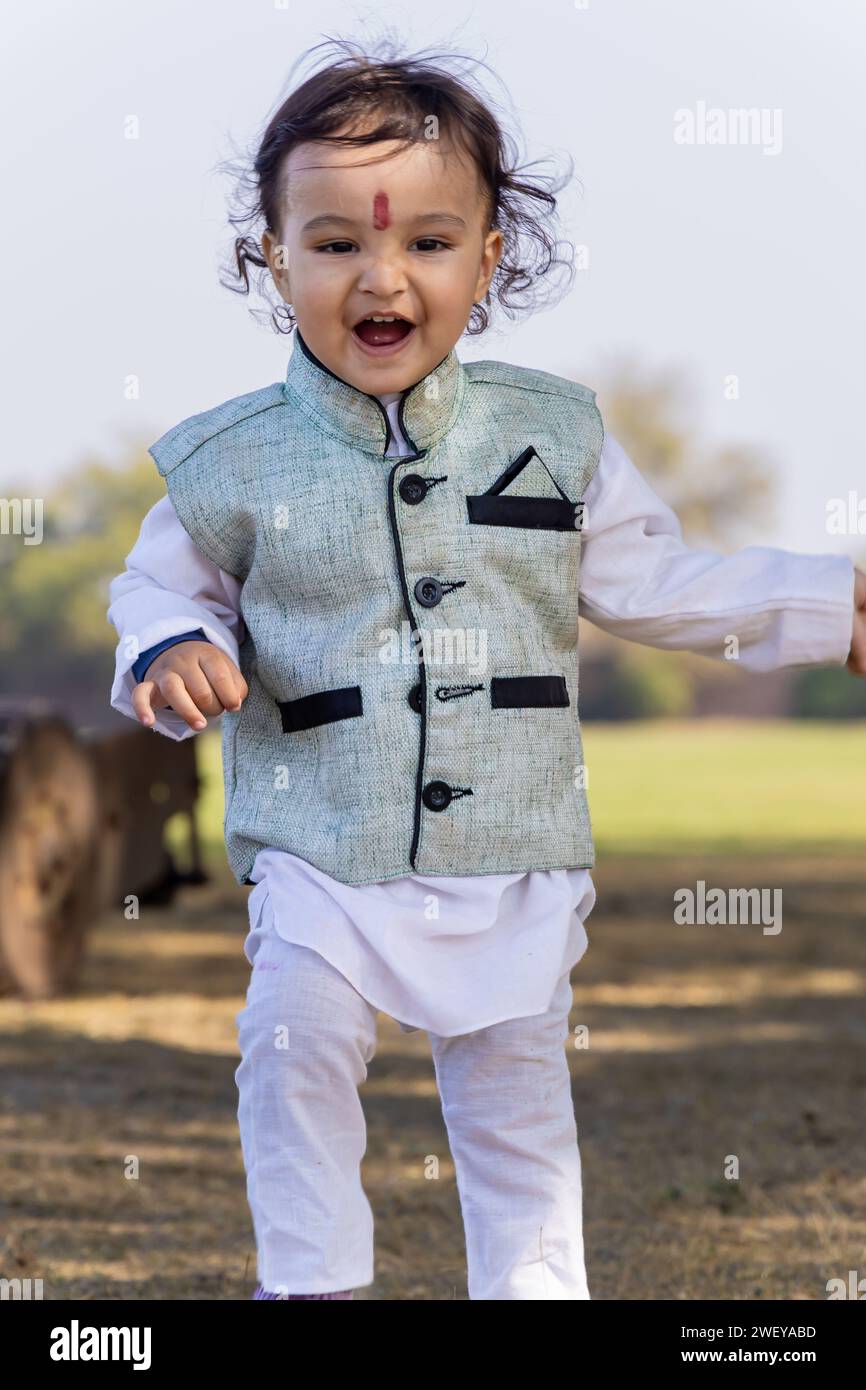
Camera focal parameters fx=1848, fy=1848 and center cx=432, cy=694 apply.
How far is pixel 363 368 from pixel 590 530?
1.29ft

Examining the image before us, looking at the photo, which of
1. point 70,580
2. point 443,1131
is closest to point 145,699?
point 443,1131

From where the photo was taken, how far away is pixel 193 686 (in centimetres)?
230

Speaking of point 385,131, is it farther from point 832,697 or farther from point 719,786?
point 832,697

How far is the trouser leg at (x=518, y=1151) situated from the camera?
7.99 ft

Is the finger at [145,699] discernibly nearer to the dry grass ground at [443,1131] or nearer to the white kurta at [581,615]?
the white kurta at [581,615]

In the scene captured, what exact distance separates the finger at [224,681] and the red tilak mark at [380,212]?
0.59 m

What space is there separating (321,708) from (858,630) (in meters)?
0.76

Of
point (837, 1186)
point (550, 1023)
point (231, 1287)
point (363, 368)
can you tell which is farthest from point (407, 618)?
point (837, 1186)

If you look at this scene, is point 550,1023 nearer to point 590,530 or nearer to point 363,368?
point 590,530

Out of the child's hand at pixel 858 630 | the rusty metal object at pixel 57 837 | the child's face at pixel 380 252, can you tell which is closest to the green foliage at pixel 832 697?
the rusty metal object at pixel 57 837

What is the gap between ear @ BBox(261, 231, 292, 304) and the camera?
8.17 feet

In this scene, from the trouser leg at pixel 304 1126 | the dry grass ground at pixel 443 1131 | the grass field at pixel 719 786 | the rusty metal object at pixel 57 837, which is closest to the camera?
the trouser leg at pixel 304 1126

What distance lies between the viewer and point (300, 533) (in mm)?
2424

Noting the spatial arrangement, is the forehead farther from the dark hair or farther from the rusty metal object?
the rusty metal object
